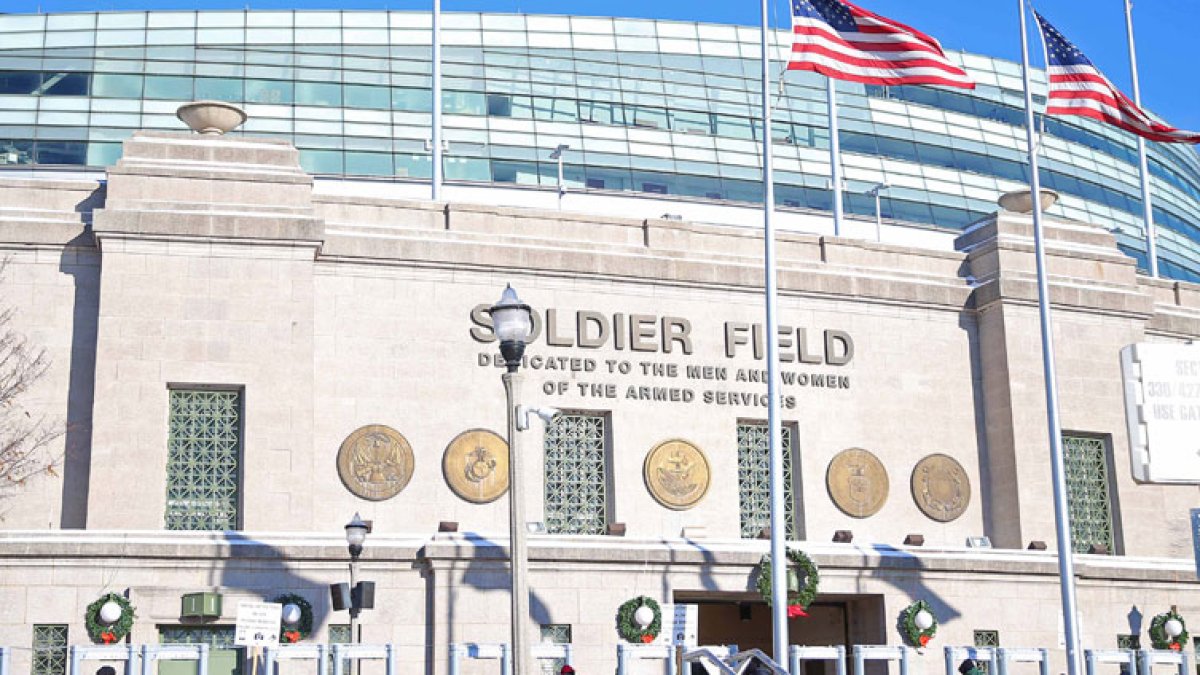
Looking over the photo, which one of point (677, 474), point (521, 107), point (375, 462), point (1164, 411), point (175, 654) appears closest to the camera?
point (1164, 411)

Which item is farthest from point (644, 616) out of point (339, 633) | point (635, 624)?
point (339, 633)

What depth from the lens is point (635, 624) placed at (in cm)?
2823

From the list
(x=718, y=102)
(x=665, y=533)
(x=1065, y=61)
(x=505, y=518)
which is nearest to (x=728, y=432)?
(x=665, y=533)

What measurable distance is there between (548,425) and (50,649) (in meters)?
9.80

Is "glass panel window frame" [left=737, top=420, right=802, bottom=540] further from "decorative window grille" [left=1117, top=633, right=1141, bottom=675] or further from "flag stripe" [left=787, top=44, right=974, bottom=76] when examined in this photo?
"flag stripe" [left=787, top=44, right=974, bottom=76]

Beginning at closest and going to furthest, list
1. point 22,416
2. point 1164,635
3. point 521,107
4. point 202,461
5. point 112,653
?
point 112,653, point 22,416, point 202,461, point 1164,635, point 521,107

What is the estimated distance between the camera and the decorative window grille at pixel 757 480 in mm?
32750

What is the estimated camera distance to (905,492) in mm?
33688

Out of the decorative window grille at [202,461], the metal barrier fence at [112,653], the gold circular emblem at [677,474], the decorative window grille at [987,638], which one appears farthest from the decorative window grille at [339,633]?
the decorative window grille at [987,638]

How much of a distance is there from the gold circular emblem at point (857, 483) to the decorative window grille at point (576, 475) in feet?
15.4

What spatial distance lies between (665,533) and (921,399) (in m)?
6.49

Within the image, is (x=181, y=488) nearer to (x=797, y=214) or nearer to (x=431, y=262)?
(x=431, y=262)

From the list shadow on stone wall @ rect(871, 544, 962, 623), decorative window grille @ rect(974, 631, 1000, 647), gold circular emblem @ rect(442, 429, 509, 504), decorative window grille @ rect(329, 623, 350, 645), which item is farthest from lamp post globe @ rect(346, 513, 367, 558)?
decorative window grille @ rect(974, 631, 1000, 647)

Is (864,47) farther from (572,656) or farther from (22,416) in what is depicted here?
(22,416)
